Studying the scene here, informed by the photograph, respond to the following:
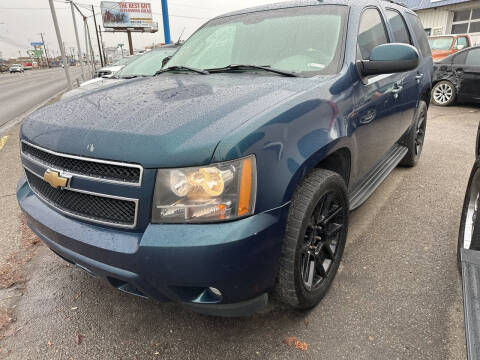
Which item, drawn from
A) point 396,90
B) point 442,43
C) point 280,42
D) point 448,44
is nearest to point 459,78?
point 448,44

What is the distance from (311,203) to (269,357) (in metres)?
0.82

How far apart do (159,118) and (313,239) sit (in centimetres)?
108

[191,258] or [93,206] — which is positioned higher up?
[93,206]

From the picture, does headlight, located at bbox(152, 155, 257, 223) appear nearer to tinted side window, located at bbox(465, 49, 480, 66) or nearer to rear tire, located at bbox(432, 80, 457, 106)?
tinted side window, located at bbox(465, 49, 480, 66)

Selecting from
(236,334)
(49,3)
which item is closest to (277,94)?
(236,334)

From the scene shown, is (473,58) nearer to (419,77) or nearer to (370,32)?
(419,77)

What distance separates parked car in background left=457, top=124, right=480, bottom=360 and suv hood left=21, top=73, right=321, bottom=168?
1159mm

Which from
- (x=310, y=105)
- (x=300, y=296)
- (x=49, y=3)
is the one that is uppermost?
(x=49, y=3)

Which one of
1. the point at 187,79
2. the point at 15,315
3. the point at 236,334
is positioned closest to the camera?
the point at 236,334

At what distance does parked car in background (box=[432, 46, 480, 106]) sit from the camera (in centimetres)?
802

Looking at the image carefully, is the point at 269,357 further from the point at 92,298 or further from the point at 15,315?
the point at 15,315

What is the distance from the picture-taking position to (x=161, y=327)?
79.2 inches

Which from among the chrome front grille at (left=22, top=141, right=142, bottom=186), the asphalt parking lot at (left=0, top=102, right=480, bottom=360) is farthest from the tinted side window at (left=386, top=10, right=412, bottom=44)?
the chrome front grille at (left=22, top=141, right=142, bottom=186)

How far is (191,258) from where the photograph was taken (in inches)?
55.4
